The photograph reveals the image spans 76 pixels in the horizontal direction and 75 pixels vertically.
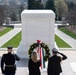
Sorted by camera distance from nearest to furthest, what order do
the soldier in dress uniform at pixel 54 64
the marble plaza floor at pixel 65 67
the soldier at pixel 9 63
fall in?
the soldier in dress uniform at pixel 54 64
the soldier at pixel 9 63
the marble plaza floor at pixel 65 67

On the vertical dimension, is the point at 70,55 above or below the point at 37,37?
below

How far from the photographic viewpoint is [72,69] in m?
12.7

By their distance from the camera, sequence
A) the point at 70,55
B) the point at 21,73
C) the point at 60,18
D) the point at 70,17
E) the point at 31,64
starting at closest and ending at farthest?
the point at 31,64 < the point at 21,73 < the point at 70,55 < the point at 70,17 < the point at 60,18

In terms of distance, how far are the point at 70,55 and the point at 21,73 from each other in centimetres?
526

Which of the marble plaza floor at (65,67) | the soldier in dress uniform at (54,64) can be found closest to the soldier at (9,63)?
the soldier in dress uniform at (54,64)

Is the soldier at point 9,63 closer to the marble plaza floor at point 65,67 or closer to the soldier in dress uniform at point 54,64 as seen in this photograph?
the soldier in dress uniform at point 54,64

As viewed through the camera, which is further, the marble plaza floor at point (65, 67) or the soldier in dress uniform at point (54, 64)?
the marble plaza floor at point (65, 67)

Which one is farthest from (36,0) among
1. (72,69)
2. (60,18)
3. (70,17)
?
(72,69)

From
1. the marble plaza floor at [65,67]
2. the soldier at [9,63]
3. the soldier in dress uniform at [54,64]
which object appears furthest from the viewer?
the marble plaza floor at [65,67]

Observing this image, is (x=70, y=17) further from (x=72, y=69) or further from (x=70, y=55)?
(x=72, y=69)

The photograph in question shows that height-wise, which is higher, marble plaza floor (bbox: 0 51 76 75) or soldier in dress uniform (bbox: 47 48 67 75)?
soldier in dress uniform (bbox: 47 48 67 75)

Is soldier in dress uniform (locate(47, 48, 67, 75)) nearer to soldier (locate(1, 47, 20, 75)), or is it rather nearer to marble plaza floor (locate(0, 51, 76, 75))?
soldier (locate(1, 47, 20, 75))

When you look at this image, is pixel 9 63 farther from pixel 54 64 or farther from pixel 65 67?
pixel 65 67

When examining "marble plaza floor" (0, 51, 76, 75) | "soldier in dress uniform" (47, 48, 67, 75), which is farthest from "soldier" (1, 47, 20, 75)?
"marble plaza floor" (0, 51, 76, 75)
